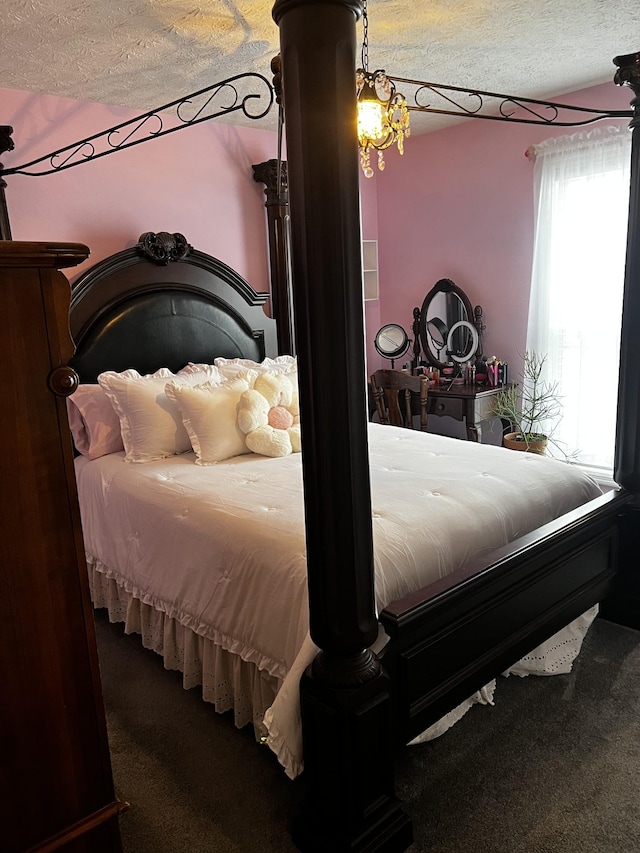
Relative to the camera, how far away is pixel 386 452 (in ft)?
10.0

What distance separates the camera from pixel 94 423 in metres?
3.19

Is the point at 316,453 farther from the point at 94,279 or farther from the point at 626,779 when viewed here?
the point at 94,279

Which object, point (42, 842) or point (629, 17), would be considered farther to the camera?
point (629, 17)

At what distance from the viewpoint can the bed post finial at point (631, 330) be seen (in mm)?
2428

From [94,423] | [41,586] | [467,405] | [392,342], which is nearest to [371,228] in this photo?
[392,342]

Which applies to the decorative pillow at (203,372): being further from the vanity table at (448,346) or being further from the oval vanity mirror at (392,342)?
the oval vanity mirror at (392,342)

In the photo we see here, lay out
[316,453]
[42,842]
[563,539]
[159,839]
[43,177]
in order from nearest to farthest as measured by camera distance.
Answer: [42,842]
[316,453]
[159,839]
[563,539]
[43,177]

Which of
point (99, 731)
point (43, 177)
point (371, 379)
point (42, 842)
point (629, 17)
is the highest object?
point (629, 17)

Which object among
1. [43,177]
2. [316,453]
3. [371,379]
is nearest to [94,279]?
[43,177]

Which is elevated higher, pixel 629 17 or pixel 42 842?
pixel 629 17

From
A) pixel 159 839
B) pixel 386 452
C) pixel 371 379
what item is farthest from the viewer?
pixel 371 379

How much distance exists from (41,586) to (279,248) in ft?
10.9

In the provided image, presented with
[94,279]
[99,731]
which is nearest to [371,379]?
[94,279]

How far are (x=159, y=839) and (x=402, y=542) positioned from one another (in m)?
1.09
